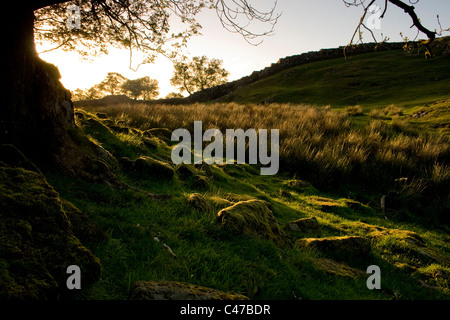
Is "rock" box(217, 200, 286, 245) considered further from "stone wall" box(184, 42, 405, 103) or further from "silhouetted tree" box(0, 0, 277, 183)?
"stone wall" box(184, 42, 405, 103)

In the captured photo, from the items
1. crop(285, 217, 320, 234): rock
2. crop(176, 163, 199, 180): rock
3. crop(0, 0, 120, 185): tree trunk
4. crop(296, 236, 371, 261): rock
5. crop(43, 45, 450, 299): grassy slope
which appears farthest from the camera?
crop(176, 163, 199, 180): rock

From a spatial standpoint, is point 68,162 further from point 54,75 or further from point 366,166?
point 366,166

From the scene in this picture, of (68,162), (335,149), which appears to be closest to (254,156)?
(335,149)

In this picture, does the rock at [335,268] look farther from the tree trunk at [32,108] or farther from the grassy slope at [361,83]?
the grassy slope at [361,83]

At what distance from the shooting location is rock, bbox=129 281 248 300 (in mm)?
1845

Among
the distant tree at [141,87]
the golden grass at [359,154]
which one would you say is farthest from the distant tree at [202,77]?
the golden grass at [359,154]

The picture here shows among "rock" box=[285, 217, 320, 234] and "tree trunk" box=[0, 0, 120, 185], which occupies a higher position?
"tree trunk" box=[0, 0, 120, 185]

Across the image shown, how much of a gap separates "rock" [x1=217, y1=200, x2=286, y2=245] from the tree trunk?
1978 mm

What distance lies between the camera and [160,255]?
2.64 meters

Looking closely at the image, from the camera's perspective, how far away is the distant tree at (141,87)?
68.9m

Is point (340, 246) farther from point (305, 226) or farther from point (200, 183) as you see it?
point (200, 183)

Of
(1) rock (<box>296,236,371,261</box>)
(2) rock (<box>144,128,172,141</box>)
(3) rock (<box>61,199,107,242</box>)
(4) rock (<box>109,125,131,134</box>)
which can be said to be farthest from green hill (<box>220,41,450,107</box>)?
(3) rock (<box>61,199,107,242</box>)

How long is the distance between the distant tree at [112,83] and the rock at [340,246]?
66453 millimetres

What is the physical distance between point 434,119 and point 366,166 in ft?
28.9
